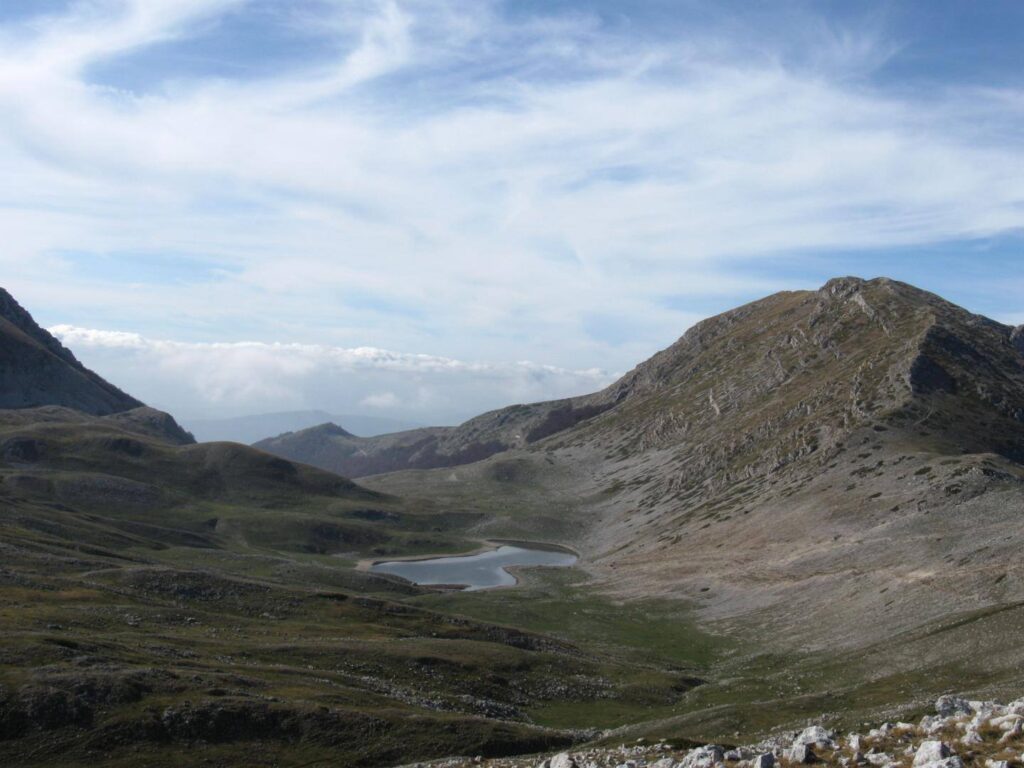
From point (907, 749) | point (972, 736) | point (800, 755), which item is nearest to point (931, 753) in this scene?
point (907, 749)

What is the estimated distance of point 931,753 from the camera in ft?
86.7

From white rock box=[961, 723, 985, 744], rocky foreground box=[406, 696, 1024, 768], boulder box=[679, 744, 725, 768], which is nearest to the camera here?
rocky foreground box=[406, 696, 1024, 768]

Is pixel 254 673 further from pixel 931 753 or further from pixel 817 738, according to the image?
pixel 931 753

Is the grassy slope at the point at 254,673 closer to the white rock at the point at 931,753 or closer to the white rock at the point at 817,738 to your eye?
the white rock at the point at 817,738

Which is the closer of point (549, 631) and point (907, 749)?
point (907, 749)

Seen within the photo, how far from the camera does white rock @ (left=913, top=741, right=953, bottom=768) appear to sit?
26109 mm

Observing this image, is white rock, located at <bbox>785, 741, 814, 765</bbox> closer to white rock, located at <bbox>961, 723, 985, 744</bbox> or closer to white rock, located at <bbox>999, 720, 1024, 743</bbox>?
white rock, located at <bbox>961, 723, 985, 744</bbox>

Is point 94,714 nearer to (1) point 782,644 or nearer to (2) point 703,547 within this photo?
(1) point 782,644

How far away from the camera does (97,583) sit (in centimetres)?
9800

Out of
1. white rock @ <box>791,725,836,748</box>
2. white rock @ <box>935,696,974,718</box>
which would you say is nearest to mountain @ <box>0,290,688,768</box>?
white rock @ <box>935,696,974,718</box>

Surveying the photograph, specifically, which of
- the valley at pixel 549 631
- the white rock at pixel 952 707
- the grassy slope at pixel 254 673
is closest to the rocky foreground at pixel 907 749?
the white rock at pixel 952 707

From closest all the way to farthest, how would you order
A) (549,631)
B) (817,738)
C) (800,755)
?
1. (800,755)
2. (817,738)
3. (549,631)

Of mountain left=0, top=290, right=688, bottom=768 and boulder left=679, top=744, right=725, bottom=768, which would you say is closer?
boulder left=679, top=744, right=725, bottom=768

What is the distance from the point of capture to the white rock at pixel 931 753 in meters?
26.1
